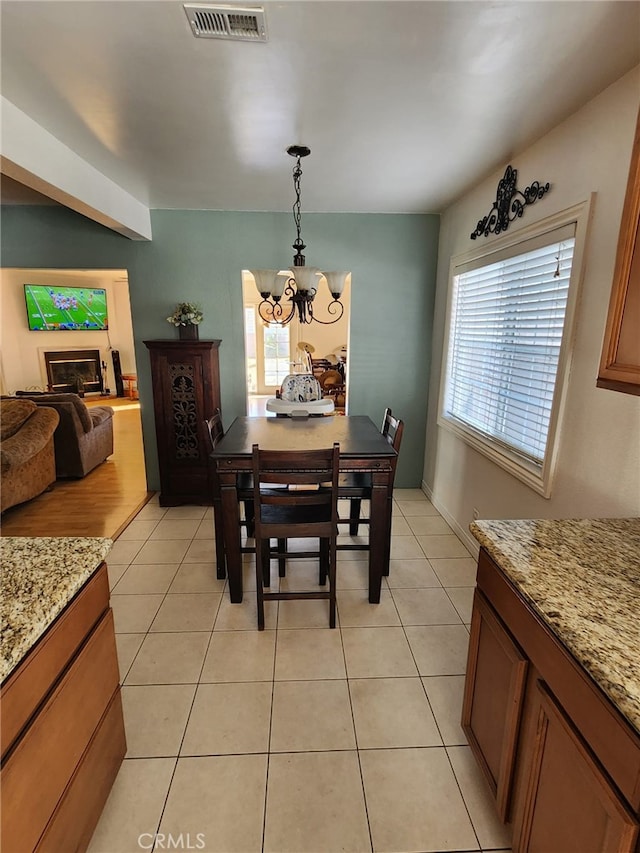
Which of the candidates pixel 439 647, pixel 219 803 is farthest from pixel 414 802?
pixel 439 647

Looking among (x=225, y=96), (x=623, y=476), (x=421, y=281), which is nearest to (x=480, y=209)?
(x=421, y=281)

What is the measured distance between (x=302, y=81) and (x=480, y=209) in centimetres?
170

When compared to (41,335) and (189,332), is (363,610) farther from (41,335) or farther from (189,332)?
(41,335)

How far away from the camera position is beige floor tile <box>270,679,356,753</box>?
1608mm

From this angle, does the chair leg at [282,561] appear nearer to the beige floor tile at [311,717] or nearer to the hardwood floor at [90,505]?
the beige floor tile at [311,717]

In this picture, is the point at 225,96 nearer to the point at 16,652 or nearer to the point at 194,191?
the point at 194,191

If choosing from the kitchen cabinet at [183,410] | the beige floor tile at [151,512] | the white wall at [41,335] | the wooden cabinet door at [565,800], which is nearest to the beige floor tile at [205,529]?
the kitchen cabinet at [183,410]

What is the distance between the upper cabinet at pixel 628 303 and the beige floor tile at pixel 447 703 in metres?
1.45

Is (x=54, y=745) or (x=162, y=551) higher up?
(x=54, y=745)

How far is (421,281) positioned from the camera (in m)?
3.76

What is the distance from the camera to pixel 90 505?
3795mm

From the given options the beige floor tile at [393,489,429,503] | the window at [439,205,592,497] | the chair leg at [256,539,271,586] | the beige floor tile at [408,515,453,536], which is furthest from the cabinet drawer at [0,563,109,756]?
the beige floor tile at [393,489,429,503]

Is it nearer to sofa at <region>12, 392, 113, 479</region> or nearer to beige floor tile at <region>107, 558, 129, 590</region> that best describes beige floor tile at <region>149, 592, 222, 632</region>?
beige floor tile at <region>107, 558, 129, 590</region>

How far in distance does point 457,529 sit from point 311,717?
193 cm
